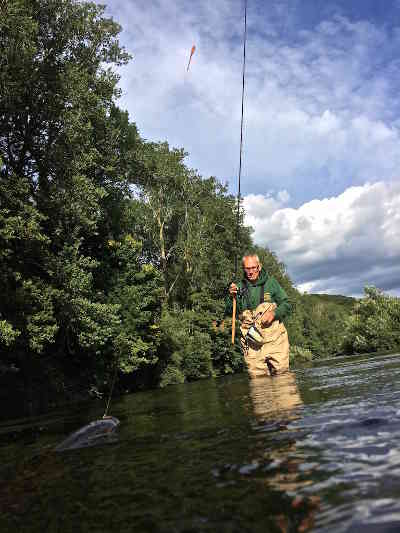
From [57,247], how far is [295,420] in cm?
2032

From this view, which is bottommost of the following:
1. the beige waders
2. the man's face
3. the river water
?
the river water

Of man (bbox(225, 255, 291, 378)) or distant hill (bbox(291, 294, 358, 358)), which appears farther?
distant hill (bbox(291, 294, 358, 358))

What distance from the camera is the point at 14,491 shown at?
3797 millimetres

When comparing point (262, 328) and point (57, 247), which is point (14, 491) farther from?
point (57, 247)

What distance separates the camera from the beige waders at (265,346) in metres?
10.4

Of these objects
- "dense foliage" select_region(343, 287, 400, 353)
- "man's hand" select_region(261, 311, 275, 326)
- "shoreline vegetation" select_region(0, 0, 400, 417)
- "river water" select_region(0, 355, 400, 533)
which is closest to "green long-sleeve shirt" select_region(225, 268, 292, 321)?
"man's hand" select_region(261, 311, 275, 326)

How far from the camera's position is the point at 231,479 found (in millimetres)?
3029

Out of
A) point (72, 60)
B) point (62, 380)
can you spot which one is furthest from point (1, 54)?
point (62, 380)

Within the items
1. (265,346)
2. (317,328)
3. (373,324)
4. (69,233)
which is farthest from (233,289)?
(317,328)

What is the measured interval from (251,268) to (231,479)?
7.31 metres

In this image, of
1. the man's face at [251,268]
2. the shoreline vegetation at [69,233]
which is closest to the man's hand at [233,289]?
the man's face at [251,268]

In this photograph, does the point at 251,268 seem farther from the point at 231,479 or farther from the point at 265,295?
the point at 231,479

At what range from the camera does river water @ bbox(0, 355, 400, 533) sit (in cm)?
227

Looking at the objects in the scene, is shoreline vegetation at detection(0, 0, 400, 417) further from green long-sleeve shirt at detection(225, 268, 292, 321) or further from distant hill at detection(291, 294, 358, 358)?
distant hill at detection(291, 294, 358, 358)
